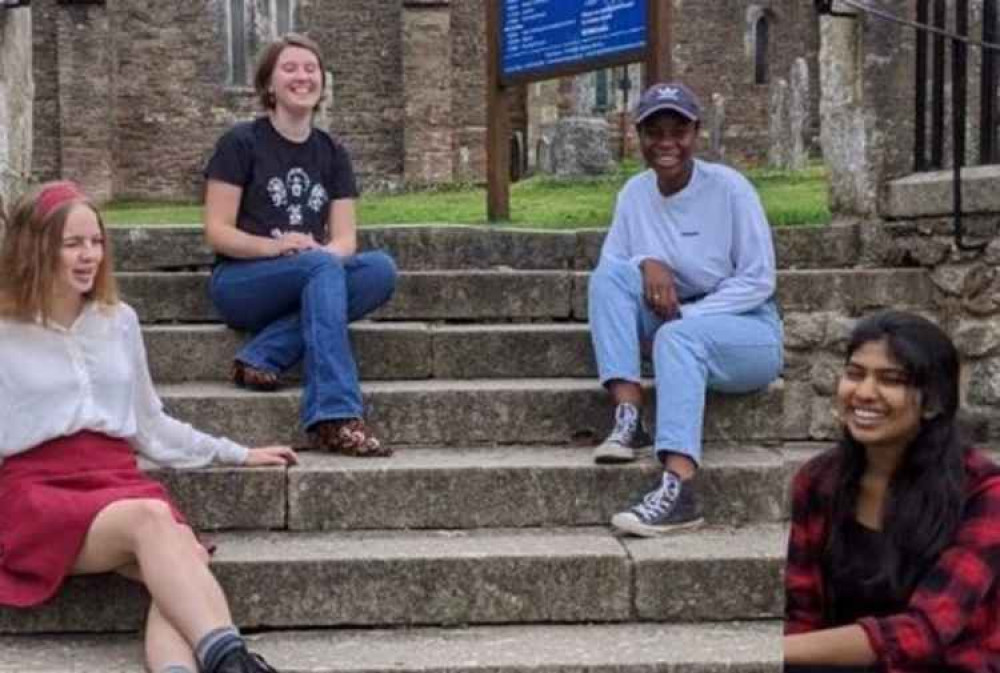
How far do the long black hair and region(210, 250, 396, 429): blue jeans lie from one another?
6.32ft

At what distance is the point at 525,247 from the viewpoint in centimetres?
694

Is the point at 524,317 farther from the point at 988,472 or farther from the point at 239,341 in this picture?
the point at 988,472

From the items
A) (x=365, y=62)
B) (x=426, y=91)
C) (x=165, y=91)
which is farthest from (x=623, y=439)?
(x=165, y=91)

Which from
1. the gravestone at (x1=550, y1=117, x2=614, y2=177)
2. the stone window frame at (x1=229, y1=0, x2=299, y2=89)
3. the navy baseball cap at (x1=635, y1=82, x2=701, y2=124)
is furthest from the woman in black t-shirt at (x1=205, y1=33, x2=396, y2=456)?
the stone window frame at (x1=229, y1=0, x2=299, y2=89)

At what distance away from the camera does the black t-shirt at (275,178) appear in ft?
18.1

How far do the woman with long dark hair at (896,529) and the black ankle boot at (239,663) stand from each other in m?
1.39

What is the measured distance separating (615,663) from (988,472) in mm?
1177

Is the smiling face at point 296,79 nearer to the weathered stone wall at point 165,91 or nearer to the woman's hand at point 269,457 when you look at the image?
the woman's hand at point 269,457

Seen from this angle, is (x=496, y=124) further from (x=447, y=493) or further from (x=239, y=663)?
(x=239, y=663)

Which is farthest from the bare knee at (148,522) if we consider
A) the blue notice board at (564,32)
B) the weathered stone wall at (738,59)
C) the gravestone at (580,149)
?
the weathered stone wall at (738,59)

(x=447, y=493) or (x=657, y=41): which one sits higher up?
(x=657, y=41)

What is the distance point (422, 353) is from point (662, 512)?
1436 millimetres

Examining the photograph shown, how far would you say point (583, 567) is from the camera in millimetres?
4496

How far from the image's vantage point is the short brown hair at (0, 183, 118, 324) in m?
4.29
